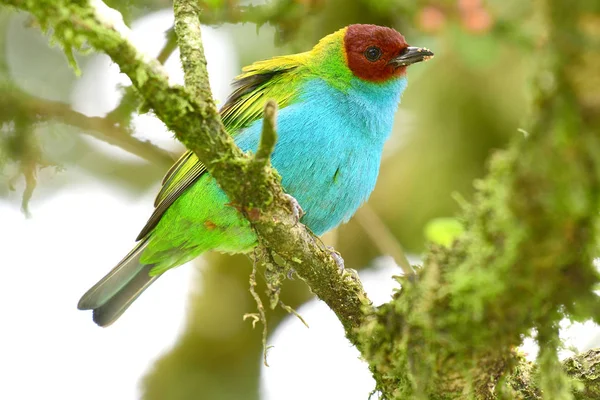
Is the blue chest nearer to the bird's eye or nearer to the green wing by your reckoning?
the green wing

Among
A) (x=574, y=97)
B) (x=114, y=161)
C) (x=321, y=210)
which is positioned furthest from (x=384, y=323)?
(x=114, y=161)

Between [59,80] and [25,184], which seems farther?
[59,80]

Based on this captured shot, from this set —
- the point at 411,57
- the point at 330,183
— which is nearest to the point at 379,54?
the point at 411,57

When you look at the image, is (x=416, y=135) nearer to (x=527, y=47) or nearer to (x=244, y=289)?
(x=527, y=47)

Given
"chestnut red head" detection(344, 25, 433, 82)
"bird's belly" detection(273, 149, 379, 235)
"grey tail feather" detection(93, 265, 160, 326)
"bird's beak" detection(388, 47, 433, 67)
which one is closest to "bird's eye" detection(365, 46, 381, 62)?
"chestnut red head" detection(344, 25, 433, 82)

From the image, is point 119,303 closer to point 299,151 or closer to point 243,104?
point 243,104

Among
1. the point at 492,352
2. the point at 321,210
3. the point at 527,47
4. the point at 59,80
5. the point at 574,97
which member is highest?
the point at 59,80

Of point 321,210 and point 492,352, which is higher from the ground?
point 321,210

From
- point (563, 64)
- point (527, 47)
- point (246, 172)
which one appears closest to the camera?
point (563, 64)

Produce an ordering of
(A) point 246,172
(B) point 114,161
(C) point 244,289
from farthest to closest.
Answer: (B) point 114,161 < (C) point 244,289 < (A) point 246,172
